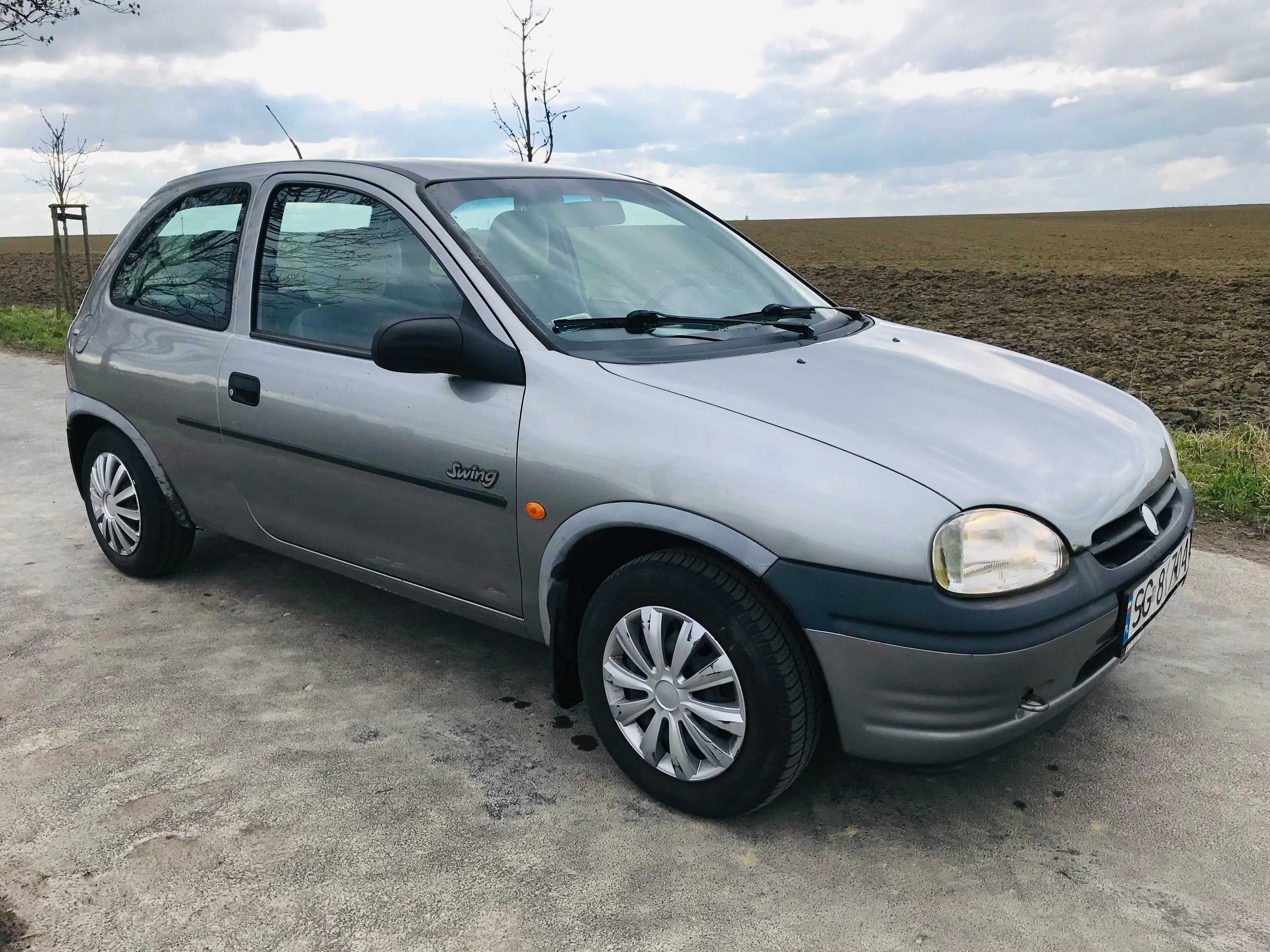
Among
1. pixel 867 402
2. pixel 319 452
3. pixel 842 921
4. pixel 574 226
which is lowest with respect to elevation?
pixel 842 921

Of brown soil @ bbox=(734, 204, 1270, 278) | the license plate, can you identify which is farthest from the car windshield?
brown soil @ bbox=(734, 204, 1270, 278)

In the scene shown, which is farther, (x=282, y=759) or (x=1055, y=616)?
(x=282, y=759)

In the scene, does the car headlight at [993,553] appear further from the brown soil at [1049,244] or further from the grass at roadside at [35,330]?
the brown soil at [1049,244]

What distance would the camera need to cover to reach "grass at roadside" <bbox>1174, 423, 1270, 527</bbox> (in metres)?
5.61

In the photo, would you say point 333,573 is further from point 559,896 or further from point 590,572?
point 559,896

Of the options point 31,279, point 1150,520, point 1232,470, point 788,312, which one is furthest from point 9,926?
point 31,279

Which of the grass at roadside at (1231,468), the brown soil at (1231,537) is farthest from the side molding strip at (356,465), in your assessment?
the grass at roadside at (1231,468)

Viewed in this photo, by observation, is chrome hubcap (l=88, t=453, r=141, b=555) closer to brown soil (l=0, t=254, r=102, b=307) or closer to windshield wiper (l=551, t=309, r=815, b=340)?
windshield wiper (l=551, t=309, r=815, b=340)

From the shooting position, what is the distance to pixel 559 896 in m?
2.59

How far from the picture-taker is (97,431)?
4652 millimetres

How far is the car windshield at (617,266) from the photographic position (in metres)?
3.26

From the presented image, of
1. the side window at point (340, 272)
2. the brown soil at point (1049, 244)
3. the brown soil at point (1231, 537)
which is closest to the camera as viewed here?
the side window at point (340, 272)

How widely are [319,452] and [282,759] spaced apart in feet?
3.14

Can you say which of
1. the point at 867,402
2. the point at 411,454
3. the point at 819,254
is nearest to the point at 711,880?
the point at 867,402
